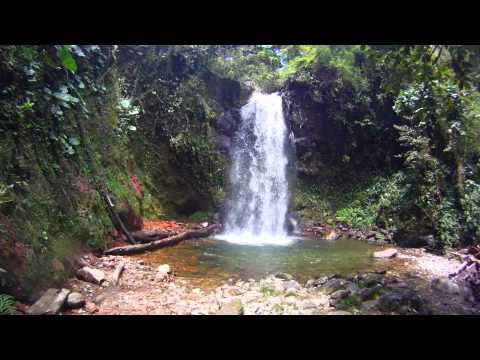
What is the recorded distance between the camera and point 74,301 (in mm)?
2686

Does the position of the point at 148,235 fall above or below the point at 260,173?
below

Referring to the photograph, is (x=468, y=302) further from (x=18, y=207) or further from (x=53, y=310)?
(x=18, y=207)

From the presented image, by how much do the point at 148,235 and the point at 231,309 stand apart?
10.1ft

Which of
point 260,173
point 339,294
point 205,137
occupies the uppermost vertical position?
point 205,137

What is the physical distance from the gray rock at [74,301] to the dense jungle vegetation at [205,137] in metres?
0.30

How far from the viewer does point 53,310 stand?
2.55 meters

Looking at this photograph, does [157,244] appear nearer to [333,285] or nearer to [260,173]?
[333,285]

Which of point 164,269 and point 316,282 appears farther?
point 164,269

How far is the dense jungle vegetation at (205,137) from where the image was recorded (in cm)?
299

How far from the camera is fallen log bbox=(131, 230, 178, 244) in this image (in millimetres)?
5176

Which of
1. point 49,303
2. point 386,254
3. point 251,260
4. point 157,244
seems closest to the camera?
point 49,303

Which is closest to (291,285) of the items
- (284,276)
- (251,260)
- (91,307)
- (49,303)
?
(284,276)
